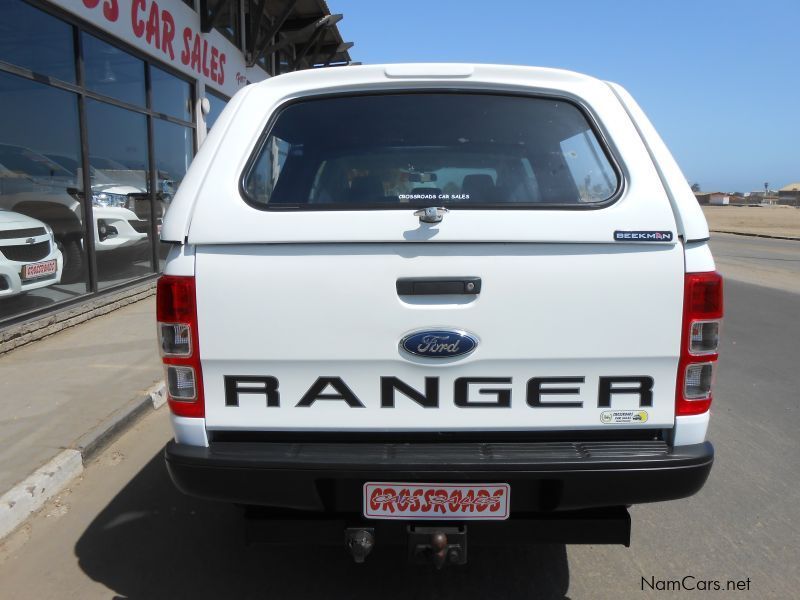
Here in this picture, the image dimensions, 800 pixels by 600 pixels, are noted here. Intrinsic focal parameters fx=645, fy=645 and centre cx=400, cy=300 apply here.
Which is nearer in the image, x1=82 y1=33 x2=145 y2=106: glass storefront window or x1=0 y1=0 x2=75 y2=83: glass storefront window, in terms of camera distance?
x1=0 y1=0 x2=75 y2=83: glass storefront window

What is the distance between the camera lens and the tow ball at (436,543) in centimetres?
216

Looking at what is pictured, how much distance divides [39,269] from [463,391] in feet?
18.9

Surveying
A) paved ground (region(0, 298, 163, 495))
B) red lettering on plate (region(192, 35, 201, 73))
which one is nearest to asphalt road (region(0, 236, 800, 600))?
paved ground (region(0, 298, 163, 495))

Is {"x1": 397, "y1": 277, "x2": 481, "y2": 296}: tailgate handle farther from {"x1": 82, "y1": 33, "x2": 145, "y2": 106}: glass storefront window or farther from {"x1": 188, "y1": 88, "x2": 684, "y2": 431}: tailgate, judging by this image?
{"x1": 82, "y1": 33, "x2": 145, "y2": 106}: glass storefront window

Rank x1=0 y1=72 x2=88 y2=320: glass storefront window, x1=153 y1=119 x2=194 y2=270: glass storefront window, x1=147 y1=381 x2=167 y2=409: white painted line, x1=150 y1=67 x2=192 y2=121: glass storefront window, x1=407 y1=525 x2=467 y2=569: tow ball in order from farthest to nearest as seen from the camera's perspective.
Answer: x1=153 y1=119 x2=194 y2=270: glass storefront window < x1=150 y1=67 x2=192 y2=121: glass storefront window < x1=0 y1=72 x2=88 y2=320: glass storefront window < x1=147 y1=381 x2=167 y2=409: white painted line < x1=407 y1=525 x2=467 y2=569: tow ball

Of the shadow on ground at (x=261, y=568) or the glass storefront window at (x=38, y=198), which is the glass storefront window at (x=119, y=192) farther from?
the shadow on ground at (x=261, y=568)

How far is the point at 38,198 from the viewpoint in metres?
6.59

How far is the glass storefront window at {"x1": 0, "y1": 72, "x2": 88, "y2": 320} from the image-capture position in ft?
20.0

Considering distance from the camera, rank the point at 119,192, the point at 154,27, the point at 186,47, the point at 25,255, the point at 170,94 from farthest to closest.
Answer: the point at 186,47 → the point at 170,94 → the point at 154,27 → the point at 119,192 → the point at 25,255

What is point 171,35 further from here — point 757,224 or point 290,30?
point 757,224

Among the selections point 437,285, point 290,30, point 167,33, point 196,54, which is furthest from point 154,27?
point 290,30

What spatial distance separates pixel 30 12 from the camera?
629 cm

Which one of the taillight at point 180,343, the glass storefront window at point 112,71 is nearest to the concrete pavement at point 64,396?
the taillight at point 180,343

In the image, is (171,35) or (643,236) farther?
(171,35)
